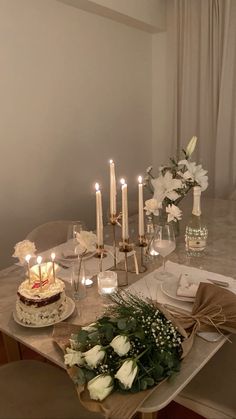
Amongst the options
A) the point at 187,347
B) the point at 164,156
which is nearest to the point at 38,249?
the point at 187,347

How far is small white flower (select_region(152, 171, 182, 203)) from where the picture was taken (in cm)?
167

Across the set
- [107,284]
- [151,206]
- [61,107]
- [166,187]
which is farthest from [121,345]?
[61,107]

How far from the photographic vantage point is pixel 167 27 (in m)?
3.33

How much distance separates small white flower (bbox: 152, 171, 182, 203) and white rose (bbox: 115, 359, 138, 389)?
0.93 metres

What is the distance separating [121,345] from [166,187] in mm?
942

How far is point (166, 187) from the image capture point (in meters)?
1.68

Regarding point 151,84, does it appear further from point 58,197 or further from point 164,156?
point 58,197

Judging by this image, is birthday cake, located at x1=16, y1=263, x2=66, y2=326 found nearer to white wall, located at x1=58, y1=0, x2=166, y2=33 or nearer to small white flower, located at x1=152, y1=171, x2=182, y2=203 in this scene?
small white flower, located at x1=152, y1=171, x2=182, y2=203

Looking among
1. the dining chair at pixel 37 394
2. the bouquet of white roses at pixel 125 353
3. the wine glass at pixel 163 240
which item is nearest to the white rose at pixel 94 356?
the bouquet of white roses at pixel 125 353

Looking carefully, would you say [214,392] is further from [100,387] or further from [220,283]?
[100,387]

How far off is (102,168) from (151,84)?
1079 millimetres

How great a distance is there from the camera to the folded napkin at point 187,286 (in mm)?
1245

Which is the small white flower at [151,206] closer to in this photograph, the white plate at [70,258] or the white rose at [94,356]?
the white plate at [70,258]

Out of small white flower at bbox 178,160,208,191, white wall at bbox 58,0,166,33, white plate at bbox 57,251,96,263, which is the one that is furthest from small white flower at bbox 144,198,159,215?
white wall at bbox 58,0,166,33
